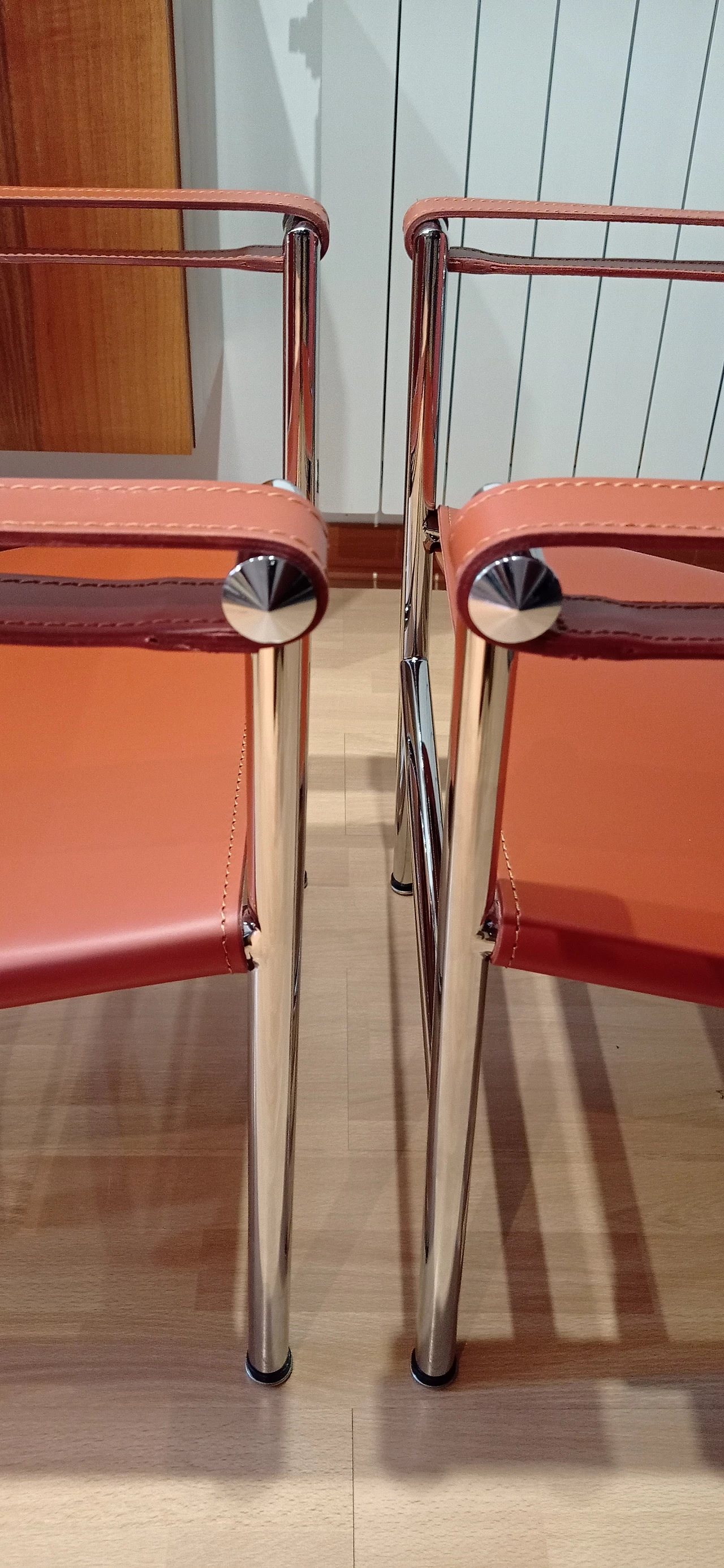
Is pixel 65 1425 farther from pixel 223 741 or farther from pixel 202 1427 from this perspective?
pixel 223 741

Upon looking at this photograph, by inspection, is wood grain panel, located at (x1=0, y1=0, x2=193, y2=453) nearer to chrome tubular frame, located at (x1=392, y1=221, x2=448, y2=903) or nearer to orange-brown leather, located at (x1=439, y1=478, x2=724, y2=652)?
chrome tubular frame, located at (x1=392, y1=221, x2=448, y2=903)

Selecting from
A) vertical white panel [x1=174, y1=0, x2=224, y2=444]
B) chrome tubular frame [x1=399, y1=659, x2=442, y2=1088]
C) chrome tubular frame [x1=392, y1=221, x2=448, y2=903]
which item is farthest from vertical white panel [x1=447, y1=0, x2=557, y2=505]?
chrome tubular frame [x1=399, y1=659, x2=442, y2=1088]

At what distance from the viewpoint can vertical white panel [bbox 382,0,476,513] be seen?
4.84ft

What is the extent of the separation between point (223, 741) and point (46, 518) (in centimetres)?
29

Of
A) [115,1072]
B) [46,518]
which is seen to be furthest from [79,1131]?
[46,518]

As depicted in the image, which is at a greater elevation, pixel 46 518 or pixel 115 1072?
pixel 46 518

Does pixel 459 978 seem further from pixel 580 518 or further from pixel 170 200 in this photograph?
pixel 170 200

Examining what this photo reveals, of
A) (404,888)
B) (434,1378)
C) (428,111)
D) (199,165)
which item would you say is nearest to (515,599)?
(434,1378)

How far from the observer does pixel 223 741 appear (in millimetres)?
741

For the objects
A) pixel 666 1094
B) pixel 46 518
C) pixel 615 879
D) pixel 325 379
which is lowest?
pixel 666 1094

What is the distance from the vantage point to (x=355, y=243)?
1.62 m

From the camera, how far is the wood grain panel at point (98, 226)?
104 centimetres

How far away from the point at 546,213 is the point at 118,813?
2.01 ft

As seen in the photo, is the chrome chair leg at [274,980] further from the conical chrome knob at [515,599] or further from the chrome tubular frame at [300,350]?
the chrome tubular frame at [300,350]
